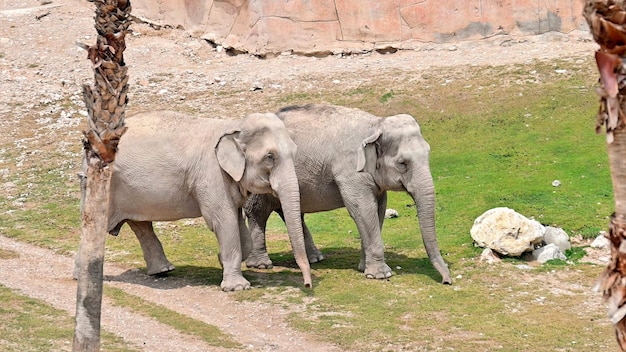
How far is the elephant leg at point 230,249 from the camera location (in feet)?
A: 56.6

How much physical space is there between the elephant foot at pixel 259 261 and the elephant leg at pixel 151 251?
4.59 ft

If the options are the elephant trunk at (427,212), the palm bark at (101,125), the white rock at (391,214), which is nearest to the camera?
the palm bark at (101,125)

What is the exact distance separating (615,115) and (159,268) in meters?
11.5

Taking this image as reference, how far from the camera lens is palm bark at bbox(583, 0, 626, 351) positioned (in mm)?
7695

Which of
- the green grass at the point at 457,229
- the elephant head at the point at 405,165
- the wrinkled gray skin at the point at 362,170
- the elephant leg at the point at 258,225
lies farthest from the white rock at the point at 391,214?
the elephant head at the point at 405,165

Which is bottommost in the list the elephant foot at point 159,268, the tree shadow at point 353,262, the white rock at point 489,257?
the tree shadow at point 353,262

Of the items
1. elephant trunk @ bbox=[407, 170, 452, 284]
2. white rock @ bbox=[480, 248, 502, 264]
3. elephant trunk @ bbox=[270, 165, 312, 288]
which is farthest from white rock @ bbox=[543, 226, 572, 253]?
elephant trunk @ bbox=[270, 165, 312, 288]

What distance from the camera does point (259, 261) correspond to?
1891cm

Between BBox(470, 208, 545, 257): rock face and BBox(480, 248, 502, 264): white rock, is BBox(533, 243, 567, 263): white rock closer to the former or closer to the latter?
BBox(470, 208, 545, 257): rock face

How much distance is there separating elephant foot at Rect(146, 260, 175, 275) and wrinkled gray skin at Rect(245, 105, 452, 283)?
1495 mm

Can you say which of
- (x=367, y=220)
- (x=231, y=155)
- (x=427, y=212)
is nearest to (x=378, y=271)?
(x=367, y=220)

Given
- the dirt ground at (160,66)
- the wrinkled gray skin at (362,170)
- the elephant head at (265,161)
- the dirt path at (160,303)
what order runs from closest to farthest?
1. the dirt path at (160,303)
2. the elephant head at (265,161)
3. the wrinkled gray skin at (362,170)
4. the dirt ground at (160,66)

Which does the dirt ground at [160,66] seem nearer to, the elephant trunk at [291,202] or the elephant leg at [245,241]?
the elephant leg at [245,241]

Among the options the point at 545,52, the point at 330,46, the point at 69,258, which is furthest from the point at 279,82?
the point at 69,258
